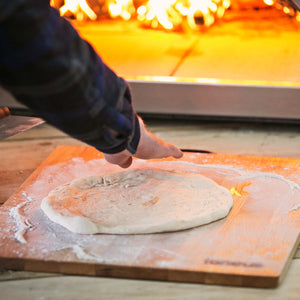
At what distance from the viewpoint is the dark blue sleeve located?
66 cm

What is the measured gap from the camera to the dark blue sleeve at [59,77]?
66 cm

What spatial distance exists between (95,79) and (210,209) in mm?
358

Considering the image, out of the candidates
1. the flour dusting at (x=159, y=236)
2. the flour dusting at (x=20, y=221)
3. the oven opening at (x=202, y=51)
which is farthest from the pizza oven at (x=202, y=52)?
the flour dusting at (x=20, y=221)

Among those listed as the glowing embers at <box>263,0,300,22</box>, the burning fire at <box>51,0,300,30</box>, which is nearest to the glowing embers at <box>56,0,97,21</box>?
the burning fire at <box>51,0,300,30</box>

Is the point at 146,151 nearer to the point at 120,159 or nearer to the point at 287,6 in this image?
the point at 120,159

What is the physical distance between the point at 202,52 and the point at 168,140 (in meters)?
0.33

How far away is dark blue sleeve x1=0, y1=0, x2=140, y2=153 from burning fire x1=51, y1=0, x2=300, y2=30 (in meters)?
0.83

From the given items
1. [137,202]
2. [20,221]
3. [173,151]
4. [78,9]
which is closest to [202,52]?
[78,9]

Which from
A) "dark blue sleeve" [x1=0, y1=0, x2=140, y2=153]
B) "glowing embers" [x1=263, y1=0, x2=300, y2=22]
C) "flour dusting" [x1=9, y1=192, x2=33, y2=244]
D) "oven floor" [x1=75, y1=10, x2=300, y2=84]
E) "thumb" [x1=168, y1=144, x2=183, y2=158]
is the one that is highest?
"glowing embers" [x1=263, y1=0, x2=300, y2=22]

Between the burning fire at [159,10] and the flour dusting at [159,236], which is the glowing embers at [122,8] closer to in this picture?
the burning fire at [159,10]

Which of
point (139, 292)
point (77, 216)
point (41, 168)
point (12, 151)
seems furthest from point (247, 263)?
point (12, 151)

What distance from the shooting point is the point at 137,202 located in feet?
3.41

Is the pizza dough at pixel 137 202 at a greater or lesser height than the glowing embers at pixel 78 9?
lesser

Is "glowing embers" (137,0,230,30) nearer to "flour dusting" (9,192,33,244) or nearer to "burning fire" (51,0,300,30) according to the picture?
"burning fire" (51,0,300,30)
